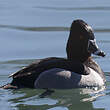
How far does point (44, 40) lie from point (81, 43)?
2.21 metres

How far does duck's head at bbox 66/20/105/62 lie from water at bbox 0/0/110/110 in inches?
20.2

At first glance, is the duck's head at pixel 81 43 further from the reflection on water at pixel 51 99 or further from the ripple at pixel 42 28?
the ripple at pixel 42 28

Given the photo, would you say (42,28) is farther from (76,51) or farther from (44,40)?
(76,51)

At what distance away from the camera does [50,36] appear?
11961mm

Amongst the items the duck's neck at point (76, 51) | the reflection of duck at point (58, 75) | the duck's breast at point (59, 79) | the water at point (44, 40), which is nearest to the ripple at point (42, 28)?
the water at point (44, 40)

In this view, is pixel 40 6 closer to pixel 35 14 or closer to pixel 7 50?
pixel 35 14

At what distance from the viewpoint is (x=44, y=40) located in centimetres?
1171

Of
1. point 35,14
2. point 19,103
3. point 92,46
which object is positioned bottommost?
point 19,103

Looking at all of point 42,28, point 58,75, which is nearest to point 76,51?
point 58,75

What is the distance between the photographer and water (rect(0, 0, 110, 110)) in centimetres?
840

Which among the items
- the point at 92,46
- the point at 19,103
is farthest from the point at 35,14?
the point at 19,103

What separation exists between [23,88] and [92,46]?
130 centimetres

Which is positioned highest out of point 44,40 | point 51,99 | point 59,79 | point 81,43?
point 44,40

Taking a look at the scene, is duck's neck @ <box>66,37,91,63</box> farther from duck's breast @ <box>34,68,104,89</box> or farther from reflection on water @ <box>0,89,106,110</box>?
reflection on water @ <box>0,89,106,110</box>
